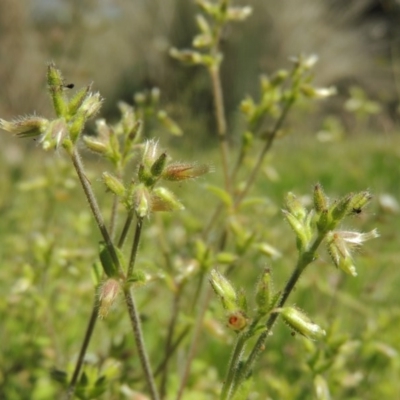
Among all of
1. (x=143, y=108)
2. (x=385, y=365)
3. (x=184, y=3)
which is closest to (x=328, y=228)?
(x=143, y=108)

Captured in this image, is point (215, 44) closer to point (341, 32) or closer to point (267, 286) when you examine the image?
point (267, 286)

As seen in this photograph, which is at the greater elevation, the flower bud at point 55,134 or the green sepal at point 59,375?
the flower bud at point 55,134

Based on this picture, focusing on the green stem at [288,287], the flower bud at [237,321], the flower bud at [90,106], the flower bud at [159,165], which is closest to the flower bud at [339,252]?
the green stem at [288,287]

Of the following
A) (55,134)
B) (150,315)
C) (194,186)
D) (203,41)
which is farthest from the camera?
(194,186)

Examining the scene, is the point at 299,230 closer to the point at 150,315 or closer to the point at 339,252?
the point at 339,252

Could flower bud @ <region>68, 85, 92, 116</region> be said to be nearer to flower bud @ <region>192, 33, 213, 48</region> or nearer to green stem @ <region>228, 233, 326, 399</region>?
green stem @ <region>228, 233, 326, 399</region>

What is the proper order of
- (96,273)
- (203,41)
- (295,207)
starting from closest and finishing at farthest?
(295,207), (96,273), (203,41)

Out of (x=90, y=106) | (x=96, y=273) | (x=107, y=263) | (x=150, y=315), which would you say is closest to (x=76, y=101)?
(x=90, y=106)

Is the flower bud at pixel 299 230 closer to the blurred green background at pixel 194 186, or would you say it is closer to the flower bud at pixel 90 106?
the blurred green background at pixel 194 186

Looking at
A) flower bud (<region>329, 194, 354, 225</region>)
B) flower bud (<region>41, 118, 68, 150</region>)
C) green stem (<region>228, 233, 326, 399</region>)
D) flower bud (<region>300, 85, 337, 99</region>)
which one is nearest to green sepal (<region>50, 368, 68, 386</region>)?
green stem (<region>228, 233, 326, 399</region>)
